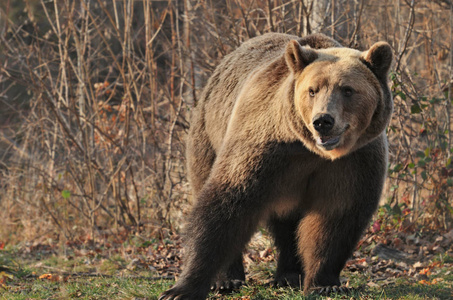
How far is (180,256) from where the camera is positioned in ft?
23.6

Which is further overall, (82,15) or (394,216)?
(82,15)

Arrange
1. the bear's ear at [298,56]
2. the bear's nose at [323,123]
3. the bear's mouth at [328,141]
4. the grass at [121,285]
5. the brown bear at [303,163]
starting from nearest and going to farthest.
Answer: the bear's nose at [323,123]
the bear's mouth at [328,141]
the brown bear at [303,163]
the bear's ear at [298,56]
the grass at [121,285]

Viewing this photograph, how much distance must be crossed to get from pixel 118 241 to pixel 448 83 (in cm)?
440

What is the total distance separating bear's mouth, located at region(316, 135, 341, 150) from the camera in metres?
4.09

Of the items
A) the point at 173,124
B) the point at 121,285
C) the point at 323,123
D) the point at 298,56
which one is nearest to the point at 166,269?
the point at 121,285

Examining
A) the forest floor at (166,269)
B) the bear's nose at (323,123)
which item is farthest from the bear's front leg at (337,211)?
the bear's nose at (323,123)

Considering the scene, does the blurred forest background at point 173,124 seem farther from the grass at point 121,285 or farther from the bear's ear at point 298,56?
the bear's ear at point 298,56

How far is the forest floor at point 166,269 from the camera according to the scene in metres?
5.25

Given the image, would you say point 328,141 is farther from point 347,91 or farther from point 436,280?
point 436,280

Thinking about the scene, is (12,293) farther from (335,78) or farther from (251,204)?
(335,78)

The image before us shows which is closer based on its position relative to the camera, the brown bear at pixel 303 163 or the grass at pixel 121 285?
the brown bear at pixel 303 163

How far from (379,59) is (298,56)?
525mm

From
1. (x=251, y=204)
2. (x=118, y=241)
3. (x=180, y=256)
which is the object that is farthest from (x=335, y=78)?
(x=118, y=241)

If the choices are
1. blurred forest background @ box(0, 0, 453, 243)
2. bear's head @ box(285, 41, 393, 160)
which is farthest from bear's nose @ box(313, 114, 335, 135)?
blurred forest background @ box(0, 0, 453, 243)
